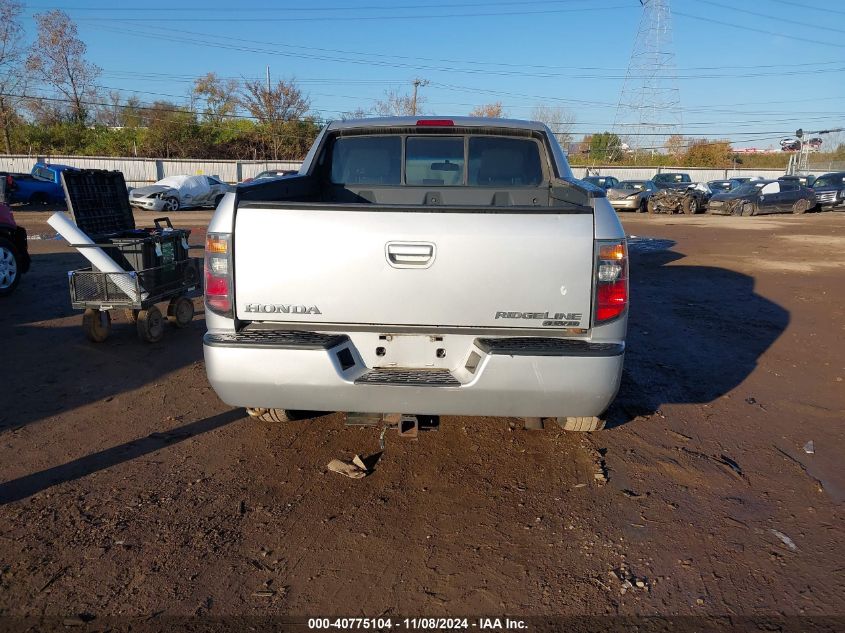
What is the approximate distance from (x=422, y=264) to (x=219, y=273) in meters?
1.08

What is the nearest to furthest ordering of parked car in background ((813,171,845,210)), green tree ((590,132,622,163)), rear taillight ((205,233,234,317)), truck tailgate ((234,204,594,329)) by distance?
truck tailgate ((234,204,594,329)), rear taillight ((205,233,234,317)), parked car in background ((813,171,845,210)), green tree ((590,132,622,163))

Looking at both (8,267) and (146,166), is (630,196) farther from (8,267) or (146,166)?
(146,166)

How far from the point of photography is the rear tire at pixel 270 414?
407 centimetres

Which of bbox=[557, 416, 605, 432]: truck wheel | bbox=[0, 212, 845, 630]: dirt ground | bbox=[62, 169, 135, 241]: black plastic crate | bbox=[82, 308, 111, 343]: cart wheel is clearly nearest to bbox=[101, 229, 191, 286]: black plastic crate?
bbox=[62, 169, 135, 241]: black plastic crate

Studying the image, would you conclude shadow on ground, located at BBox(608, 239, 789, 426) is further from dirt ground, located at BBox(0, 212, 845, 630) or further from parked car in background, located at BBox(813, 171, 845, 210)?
parked car in background, located at BBox(813, 171, 845, 210)

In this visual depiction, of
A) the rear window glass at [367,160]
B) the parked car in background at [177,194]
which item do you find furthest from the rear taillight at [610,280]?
the parked car in background at [177,194]

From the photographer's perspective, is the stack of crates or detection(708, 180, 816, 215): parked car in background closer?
the stack of crates

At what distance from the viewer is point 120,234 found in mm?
6754

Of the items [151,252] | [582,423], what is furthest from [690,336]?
[151,252]

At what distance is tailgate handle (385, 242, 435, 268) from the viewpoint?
3.13m

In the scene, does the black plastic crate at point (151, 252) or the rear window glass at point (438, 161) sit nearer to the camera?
the rear window glass at point (438, 161)

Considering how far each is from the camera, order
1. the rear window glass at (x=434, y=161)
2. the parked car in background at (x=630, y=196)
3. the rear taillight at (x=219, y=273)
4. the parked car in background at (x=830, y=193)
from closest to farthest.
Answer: the rear taillight at (x=219, y=273) → the rear window glass at (x=434, y=161) → the parked car in background at (x=630, y=196) → the parked car in background at (x=830, y=193)

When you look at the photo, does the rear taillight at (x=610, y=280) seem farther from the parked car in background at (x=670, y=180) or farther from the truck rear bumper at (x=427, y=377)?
the parked car in background at (x=670, y=180)

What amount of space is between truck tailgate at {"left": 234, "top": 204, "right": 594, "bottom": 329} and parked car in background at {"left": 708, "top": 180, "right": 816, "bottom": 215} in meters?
27.1
